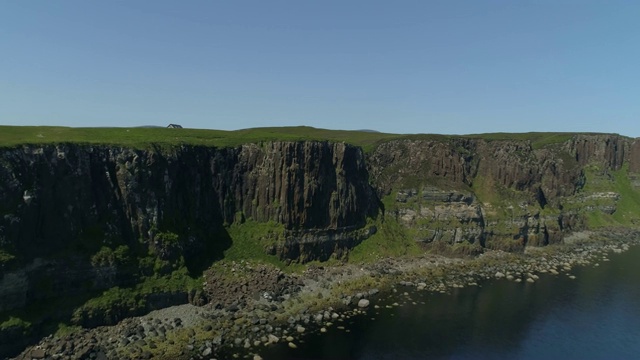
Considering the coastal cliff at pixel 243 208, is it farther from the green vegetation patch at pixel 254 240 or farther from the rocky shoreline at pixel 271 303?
the rocky shoreline at pixel 271 303

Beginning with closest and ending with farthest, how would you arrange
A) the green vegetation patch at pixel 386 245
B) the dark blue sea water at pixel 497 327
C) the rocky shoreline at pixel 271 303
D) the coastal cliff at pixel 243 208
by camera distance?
the rocky shoreline at pixel 271 303 → the coastal cliff at pixel 243 208 → the dark blue sea water at pixel 497 327 → the green vegetation patch at pixel 386 245

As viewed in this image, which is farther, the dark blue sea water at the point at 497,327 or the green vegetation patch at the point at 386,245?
the green vegetation patch at the point at 386,245

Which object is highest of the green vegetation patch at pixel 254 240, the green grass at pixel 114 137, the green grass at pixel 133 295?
the green grass at pixel 114 137

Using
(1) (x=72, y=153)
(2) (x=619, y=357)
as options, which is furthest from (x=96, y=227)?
(2) (x=619, y=357)

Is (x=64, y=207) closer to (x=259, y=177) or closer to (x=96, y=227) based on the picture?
(x=96, y=227)

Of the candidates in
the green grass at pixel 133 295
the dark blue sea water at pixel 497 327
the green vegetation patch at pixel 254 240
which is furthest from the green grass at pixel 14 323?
the green vegetation patch at pixel 254 240

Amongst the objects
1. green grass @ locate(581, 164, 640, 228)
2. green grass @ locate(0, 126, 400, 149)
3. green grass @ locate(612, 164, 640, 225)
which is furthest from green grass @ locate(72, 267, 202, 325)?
green grass @ locate(612, 164, 640, 225)

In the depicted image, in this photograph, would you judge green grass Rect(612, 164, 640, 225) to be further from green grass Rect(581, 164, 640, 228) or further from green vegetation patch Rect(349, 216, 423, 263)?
green vegetation patch Rect(349, 216, 423, 263)
